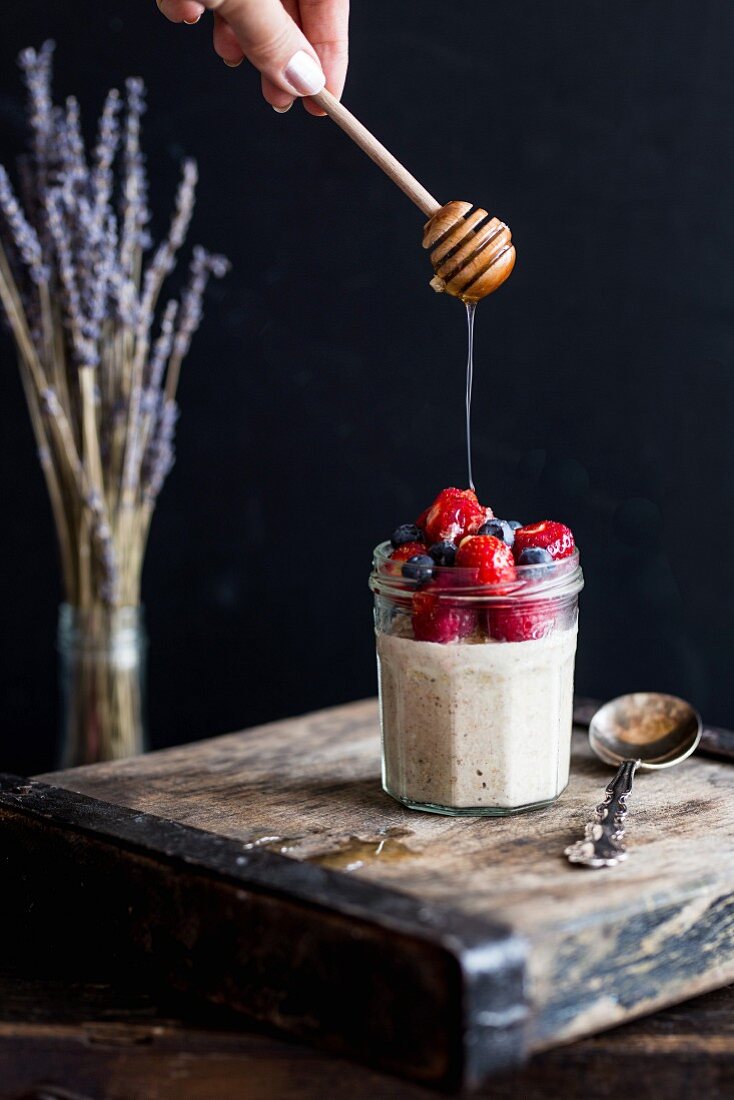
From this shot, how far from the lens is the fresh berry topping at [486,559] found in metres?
1.40

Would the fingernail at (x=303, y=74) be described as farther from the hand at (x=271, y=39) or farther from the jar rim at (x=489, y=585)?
the jar rim at (x=489, y=585)

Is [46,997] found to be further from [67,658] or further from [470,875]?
[67,658]

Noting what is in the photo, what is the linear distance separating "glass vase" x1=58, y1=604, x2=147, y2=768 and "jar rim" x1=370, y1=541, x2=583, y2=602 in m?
0.69

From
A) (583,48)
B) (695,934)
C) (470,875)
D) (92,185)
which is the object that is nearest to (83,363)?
(92,185)

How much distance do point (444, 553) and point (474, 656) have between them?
0.11 metres

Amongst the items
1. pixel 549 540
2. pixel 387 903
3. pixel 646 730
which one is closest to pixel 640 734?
pixel 646 730

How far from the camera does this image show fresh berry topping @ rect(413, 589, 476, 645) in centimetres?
141

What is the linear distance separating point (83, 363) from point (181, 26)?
0.61m

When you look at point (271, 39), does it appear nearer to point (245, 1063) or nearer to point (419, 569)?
point (419, 569)

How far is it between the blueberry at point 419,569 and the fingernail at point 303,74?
1.68ft

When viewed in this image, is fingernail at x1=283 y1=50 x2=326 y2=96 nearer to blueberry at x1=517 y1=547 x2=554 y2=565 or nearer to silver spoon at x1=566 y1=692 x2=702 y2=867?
blueberry at x1=517 y1=547 x2=554 y2=565

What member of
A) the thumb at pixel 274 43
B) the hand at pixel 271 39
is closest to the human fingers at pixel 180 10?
the hand at pixel 271 39

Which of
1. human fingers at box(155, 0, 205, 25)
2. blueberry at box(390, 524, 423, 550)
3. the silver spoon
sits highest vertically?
human fingers at box(155, 0, 205, 25)

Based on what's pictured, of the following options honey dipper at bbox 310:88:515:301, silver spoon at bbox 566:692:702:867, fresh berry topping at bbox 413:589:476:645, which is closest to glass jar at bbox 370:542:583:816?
fresh berry topping at bbox 413:589:476:645
